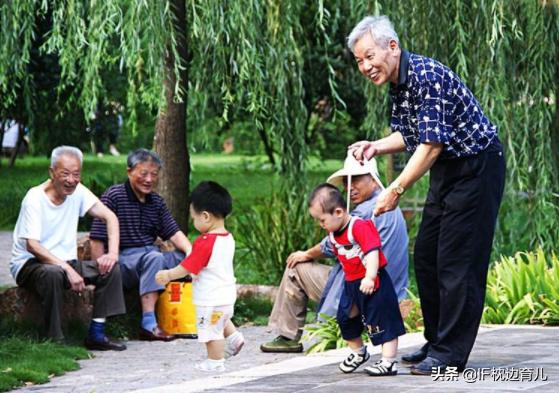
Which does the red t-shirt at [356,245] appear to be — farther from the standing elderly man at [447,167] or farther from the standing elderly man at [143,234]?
the standing elderly man at [143,234]

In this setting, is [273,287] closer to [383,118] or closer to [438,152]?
[383,118]

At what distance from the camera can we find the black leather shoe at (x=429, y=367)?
6008 millimetres

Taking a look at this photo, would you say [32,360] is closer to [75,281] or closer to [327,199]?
[75,281]

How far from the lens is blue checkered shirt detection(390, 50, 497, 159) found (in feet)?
19.4

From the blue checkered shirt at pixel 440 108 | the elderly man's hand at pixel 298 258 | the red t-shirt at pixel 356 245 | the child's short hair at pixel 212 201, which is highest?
the blue checkered shirt at pixel 440 108

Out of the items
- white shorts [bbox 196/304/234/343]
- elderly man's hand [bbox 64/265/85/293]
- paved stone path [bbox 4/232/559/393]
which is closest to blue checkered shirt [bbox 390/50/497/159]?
paved stone path [bbox 4/232/559/393]

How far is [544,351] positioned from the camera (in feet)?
22.0

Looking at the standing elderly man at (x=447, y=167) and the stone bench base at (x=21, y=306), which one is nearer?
the standing elderly man at (x=447, y=167)

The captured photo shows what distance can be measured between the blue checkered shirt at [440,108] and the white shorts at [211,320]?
5.38 feet

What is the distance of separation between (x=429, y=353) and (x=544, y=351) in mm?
863

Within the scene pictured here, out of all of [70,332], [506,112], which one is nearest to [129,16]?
[70,332]

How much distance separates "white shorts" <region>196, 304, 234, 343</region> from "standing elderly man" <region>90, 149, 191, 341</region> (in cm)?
263

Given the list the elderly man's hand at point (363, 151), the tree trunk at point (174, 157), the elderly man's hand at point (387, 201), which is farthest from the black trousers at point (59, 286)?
the elderly man's hand at point (387, 201)

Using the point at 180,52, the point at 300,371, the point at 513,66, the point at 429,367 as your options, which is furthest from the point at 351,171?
the point at 180,52
